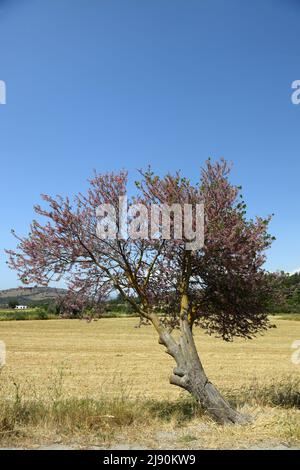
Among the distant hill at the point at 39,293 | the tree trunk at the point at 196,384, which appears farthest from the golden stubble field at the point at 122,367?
the tree trunk at the point at 196,384

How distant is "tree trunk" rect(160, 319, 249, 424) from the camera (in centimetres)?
658

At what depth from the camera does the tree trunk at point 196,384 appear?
6.58 meters

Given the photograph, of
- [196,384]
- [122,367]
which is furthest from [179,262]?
→ [122,367]

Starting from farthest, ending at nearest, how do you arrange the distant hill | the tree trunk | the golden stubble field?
the golden stubble field
the distant hill
the tree trunk

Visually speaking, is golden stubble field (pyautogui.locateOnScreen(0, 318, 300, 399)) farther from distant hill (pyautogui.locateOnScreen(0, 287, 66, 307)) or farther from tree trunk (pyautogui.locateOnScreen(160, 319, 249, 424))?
tree trunk (pyautogui.locateOnScreen(160, 319, 249, 424))

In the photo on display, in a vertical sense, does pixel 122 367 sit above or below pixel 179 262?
below

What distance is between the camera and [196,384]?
6676 mm

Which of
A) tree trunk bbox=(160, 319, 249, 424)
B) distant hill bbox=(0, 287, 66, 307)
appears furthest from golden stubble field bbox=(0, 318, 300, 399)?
tree trunk bbox=(160, 319, 249, 424)

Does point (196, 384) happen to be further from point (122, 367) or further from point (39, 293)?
point (122, 367)
